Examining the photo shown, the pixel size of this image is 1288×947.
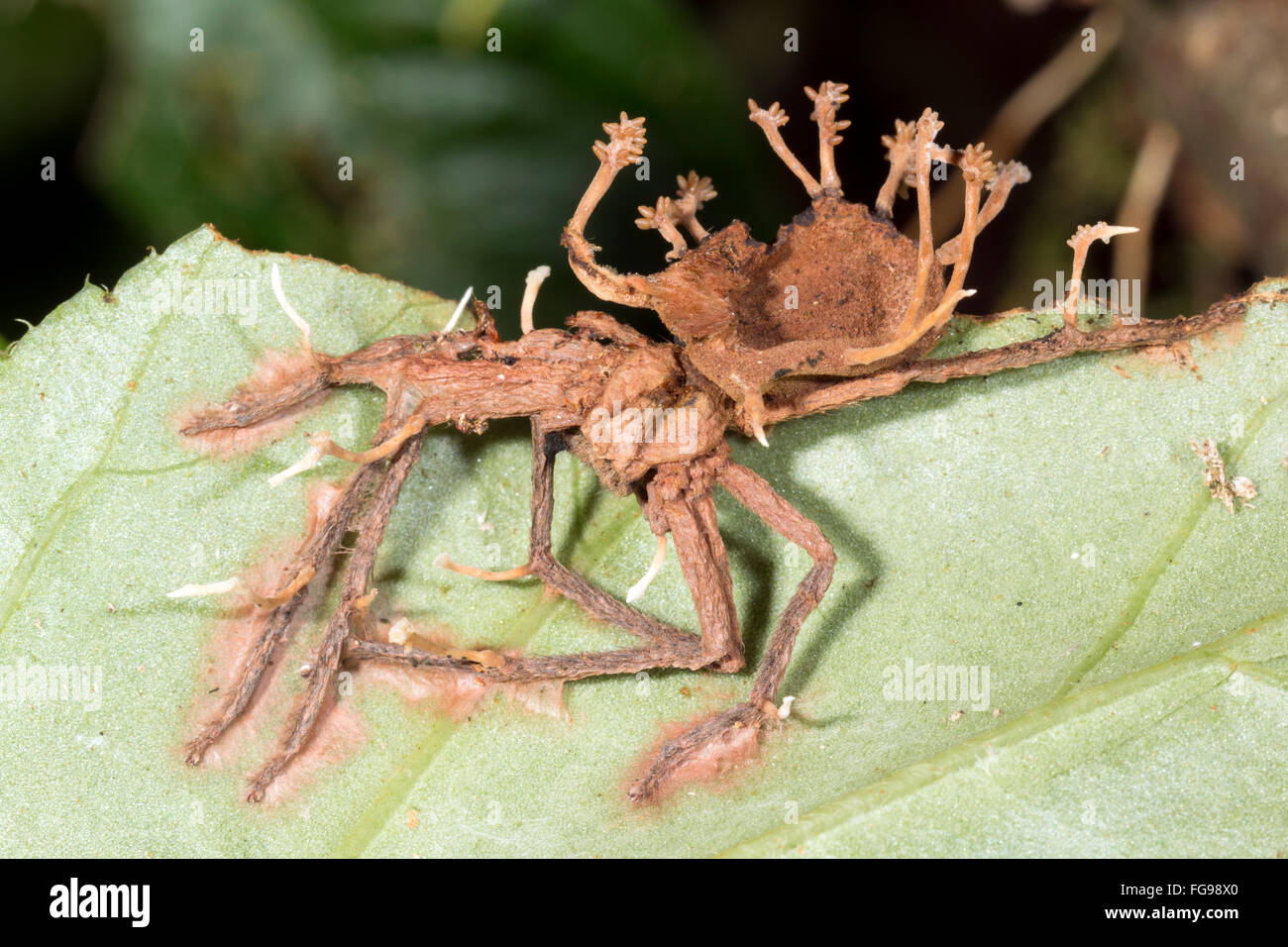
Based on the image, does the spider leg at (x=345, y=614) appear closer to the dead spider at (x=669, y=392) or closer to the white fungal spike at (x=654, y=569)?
the dead spider at (x=669, y=392)

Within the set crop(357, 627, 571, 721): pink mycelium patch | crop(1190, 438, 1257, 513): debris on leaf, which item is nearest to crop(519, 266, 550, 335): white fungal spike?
crop(357, 627, 571, 721): pink mycelium patch

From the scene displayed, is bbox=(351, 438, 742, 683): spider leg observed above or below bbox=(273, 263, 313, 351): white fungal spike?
below

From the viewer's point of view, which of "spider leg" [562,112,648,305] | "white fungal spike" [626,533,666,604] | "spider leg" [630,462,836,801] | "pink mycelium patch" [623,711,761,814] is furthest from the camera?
"pink mycelium patch" [623,711,761,814]

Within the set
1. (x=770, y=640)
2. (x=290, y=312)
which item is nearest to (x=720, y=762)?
(x=770, y=640)

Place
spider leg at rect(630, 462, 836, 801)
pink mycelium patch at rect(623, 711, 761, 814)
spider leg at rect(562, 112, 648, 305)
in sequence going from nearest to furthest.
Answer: spider leg at rect(562, 112, 648, 305)
spider leg at rect(630, 462, 836, 801)
pink mycelium patch at rect(623, 711, 761, 814)

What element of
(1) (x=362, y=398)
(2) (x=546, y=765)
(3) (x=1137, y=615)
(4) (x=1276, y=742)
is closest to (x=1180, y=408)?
(3) (x=1137, y=615)

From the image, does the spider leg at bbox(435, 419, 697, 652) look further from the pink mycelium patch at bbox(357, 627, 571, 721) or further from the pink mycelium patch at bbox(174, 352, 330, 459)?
the pink mycelium patch at bbox(174, 352, 330, 459)

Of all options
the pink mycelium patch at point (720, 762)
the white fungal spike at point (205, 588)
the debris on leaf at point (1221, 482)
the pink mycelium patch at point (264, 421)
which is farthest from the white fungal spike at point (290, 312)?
the debris on leaf at point (1221, 482)
